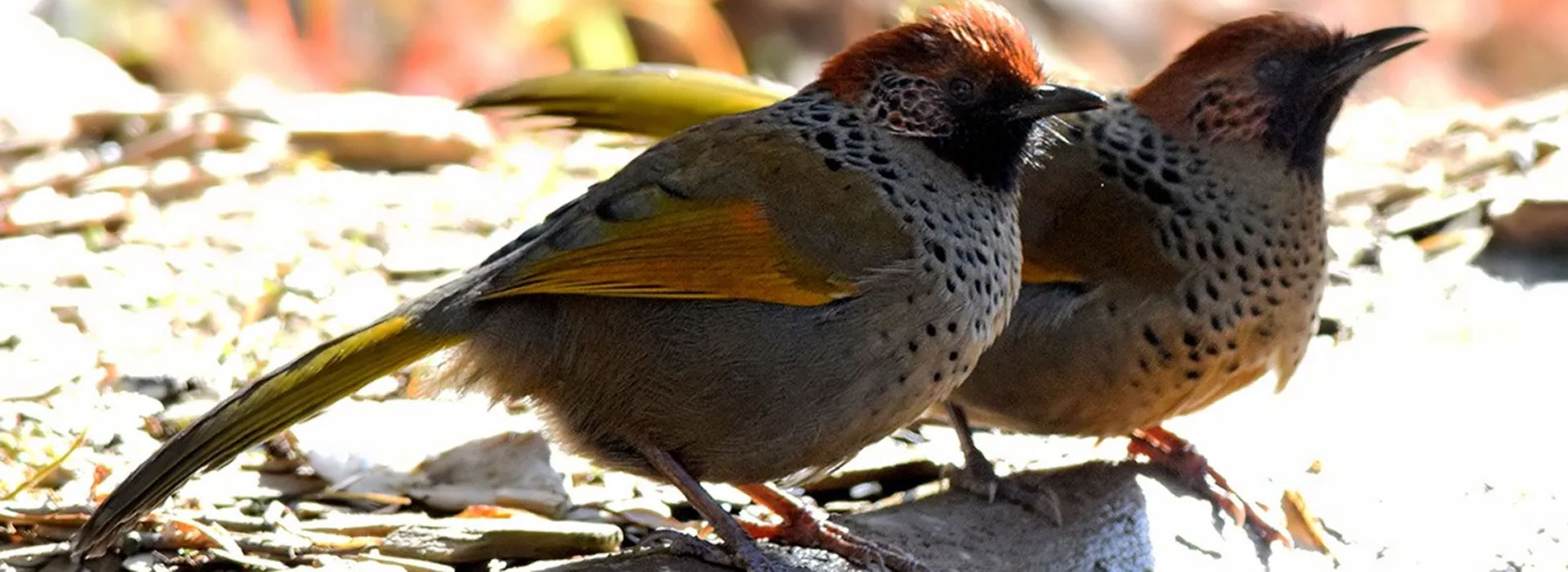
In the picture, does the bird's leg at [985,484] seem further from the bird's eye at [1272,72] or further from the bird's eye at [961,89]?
the bird's eye at [1272,72]

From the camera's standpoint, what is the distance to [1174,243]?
164 inches

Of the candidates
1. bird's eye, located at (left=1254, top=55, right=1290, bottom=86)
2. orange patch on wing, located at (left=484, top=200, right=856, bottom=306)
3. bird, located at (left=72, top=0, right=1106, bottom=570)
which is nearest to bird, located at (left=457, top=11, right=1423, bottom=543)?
bird's eye, located at (left=1254, top=55, right=1290, bottom=86)

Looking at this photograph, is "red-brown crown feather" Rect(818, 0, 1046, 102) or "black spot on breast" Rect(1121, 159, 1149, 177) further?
"black spot on breast" Rect(1121, 159, 1149, 177)

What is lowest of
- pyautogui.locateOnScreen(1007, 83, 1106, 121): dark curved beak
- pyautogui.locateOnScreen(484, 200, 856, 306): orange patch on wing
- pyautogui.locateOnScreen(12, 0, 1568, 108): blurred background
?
pyautogui.locateOnScreen(484, 200, 856, 306): orange patch on wing

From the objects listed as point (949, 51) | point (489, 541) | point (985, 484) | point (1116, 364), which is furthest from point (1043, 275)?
point (489, 541)

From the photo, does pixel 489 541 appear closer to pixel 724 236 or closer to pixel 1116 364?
pixel 724 236

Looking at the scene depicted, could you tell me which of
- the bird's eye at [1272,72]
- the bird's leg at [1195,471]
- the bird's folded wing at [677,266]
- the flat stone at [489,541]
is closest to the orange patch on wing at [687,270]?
the bird's folded wing at [677,266]

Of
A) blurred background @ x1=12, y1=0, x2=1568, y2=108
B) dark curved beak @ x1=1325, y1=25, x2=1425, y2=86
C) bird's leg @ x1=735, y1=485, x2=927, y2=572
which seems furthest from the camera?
blurred background @ x1=12, y1=0, x2=1568, y2=108

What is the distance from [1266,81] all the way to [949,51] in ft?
2.82

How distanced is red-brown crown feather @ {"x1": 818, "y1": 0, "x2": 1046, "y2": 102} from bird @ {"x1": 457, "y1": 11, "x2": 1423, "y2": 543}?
0.43 metres

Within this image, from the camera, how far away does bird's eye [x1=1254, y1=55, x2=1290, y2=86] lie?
432 centimetres

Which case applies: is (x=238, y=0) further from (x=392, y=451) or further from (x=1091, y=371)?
(x=1091, y=371)

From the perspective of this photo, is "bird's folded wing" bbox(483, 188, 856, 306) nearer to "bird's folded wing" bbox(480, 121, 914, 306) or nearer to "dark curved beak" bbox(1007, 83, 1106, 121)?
"bird's folded wing" bbox(480, 121, 914, 306)

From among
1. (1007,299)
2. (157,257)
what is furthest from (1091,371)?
(157,257)
